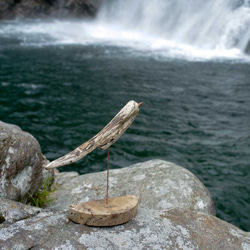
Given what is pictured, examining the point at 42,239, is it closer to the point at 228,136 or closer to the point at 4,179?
the point at 4,179

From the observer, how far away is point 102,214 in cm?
318

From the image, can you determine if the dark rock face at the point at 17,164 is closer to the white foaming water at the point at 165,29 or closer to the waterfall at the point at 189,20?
the white foaming water at the point at 165,29

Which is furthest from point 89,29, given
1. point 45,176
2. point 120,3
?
point 45,176

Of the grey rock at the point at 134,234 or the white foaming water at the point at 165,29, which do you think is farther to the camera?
the white foaming water at the point at 165,29

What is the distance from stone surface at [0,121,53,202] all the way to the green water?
3.29 metres

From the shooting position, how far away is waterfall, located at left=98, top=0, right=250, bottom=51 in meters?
19.0

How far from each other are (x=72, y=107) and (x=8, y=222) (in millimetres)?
8103

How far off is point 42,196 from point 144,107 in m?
6.85

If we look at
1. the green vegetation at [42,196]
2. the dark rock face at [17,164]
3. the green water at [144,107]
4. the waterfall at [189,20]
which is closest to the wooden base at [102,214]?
the dark rock face at [17,164]

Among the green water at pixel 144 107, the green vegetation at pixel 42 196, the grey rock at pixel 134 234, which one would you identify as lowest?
the green water at pixel 144 107

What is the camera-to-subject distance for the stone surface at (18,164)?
4145mm

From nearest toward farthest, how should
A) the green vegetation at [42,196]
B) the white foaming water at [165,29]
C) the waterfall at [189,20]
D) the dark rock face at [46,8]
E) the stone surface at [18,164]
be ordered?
the stone surface at [18,164]
the green vegetation at [42,196]
the white foaming water at [165,29]
the waterfall at [189,20]
the dark rock face at [46,8]

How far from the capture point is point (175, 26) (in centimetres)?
2312

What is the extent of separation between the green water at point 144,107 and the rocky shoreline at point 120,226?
2.24 metres
